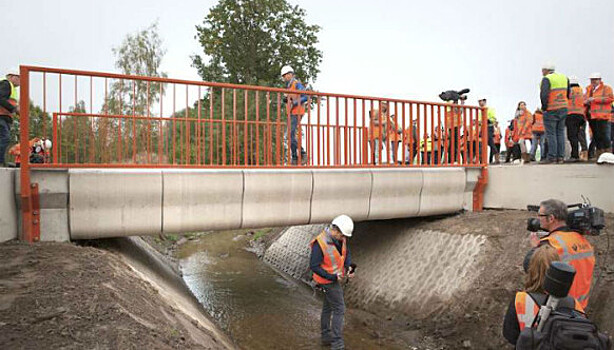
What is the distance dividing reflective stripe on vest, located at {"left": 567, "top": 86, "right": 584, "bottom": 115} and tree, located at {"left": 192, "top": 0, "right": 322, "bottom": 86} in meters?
18.1

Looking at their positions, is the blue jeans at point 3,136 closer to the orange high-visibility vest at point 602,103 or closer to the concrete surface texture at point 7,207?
the concrete surface texture at point 7,207

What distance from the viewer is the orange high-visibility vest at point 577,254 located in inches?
145

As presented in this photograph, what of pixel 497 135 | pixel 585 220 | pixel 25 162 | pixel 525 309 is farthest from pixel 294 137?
pixel 497 135

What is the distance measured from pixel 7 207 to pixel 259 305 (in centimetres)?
483

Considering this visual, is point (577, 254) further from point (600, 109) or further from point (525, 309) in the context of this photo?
point (600, 109)

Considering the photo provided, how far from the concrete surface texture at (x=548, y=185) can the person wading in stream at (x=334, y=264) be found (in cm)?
500

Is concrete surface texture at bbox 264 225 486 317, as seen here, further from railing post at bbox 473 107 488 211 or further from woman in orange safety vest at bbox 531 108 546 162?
woman in orange safety vest at bbox 531 108 546 162

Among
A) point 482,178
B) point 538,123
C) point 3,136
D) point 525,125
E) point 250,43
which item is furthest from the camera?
point 250,43

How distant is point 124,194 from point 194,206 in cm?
107

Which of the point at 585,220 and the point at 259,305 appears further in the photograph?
the point at 259,305

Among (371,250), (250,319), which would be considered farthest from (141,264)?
(371,250)

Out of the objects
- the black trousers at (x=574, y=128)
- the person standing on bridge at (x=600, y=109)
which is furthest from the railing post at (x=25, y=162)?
the person standing on bridge at (x=600, y=109)

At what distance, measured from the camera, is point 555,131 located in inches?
367

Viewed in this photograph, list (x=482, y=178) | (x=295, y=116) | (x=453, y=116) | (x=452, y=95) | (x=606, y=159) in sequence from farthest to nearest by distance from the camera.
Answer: (x=482, y=178), (x=452, y=95), (x=453, y=116), (x=295, y=116), (x=606, y=159)
